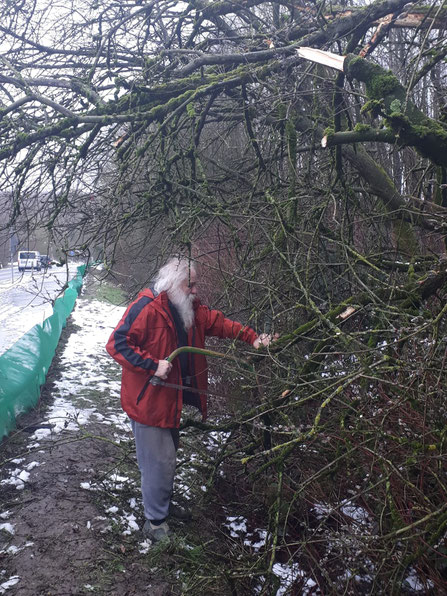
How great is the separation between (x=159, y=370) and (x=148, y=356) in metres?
Result: 0.12

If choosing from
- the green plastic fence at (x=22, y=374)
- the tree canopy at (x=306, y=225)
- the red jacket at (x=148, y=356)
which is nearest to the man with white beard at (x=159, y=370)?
the red jacket at (x=148, y=356)

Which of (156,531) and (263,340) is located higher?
(263,340)

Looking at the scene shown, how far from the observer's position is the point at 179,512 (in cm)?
421

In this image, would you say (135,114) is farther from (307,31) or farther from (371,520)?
(371,520)

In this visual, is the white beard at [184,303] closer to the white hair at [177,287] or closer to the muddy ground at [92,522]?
the white hair at [177,287]

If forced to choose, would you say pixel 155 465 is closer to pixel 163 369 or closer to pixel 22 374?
pixel 163 369

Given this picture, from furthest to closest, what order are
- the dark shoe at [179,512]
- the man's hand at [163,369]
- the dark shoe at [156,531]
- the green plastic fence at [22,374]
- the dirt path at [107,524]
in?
the green plastic fence at [22,374]
the dark shoe at [179,512]
the dark shoe at [156,531]
the man's hand at [163,369]
the dirt path at [107,524]

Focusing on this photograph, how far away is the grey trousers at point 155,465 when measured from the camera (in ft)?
12.5

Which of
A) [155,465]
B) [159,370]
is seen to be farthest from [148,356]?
[155,465]

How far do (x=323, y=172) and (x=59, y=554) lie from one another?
419 centimetres

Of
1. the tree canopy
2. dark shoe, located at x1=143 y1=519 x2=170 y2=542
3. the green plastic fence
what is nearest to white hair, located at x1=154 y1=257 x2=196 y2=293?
the tree canopy

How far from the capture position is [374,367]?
2451 millimetres

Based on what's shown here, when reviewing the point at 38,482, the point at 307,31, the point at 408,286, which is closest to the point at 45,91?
the point at 307,31

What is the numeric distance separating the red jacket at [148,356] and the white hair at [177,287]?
0.19ft
